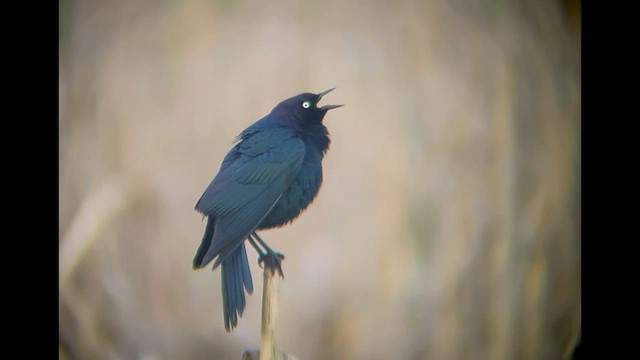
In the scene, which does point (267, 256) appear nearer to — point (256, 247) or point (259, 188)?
point (256, 247)

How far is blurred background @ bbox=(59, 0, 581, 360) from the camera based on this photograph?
8.16ft

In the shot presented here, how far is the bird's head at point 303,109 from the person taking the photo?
247 centimetres

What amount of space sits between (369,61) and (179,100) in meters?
0.75

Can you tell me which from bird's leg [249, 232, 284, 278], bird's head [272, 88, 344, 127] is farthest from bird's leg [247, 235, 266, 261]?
bird's head [272, 88, 344, 127]

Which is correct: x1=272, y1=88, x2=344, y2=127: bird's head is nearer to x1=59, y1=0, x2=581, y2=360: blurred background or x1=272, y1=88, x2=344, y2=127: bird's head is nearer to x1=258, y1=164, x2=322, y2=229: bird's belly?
x1=59, y1=0, x2=581, y2=360: blurred background

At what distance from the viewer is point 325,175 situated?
8.13 ft

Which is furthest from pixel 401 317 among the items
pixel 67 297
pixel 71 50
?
pixel 71 50

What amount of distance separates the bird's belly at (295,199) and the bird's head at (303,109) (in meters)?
0.18

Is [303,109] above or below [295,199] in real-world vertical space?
above

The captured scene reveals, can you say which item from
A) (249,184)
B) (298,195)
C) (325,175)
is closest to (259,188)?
(249,184)

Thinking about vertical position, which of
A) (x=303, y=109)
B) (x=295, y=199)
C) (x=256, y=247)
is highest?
(x=303, y=109)

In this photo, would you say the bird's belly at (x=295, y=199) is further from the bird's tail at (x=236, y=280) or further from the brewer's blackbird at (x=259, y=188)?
the bird's tail at (x=236, y=280)

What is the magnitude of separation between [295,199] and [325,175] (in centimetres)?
15

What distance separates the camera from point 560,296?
2799mm
